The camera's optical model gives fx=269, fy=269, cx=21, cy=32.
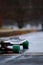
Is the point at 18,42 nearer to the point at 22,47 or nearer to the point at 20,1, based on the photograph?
the point at 22,47

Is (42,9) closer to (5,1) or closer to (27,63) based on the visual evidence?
(5,1)

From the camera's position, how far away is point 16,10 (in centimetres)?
2666

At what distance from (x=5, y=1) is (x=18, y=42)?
5.02 meters

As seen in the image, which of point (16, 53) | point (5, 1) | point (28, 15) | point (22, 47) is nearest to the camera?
point (16, 53)

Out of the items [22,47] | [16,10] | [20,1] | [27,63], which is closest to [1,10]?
[20,1]

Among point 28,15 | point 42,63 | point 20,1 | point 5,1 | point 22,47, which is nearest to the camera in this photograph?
point 42,63

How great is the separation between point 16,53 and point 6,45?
1896 millimetres

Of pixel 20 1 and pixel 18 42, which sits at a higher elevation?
pixel 20 1

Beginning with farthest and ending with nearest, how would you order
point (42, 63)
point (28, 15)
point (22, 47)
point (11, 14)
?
point (28, 15) < point (11, 14) < point (22, 47) < point (42, 63)

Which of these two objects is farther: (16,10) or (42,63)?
(16,10)

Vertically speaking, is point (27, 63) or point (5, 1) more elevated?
point (5, 1)

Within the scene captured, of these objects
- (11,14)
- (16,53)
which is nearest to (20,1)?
(11,14)

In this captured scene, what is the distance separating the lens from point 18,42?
673 inches

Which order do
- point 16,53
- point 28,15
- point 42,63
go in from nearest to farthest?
point 42,63 < point 16,53 < point 28,15
